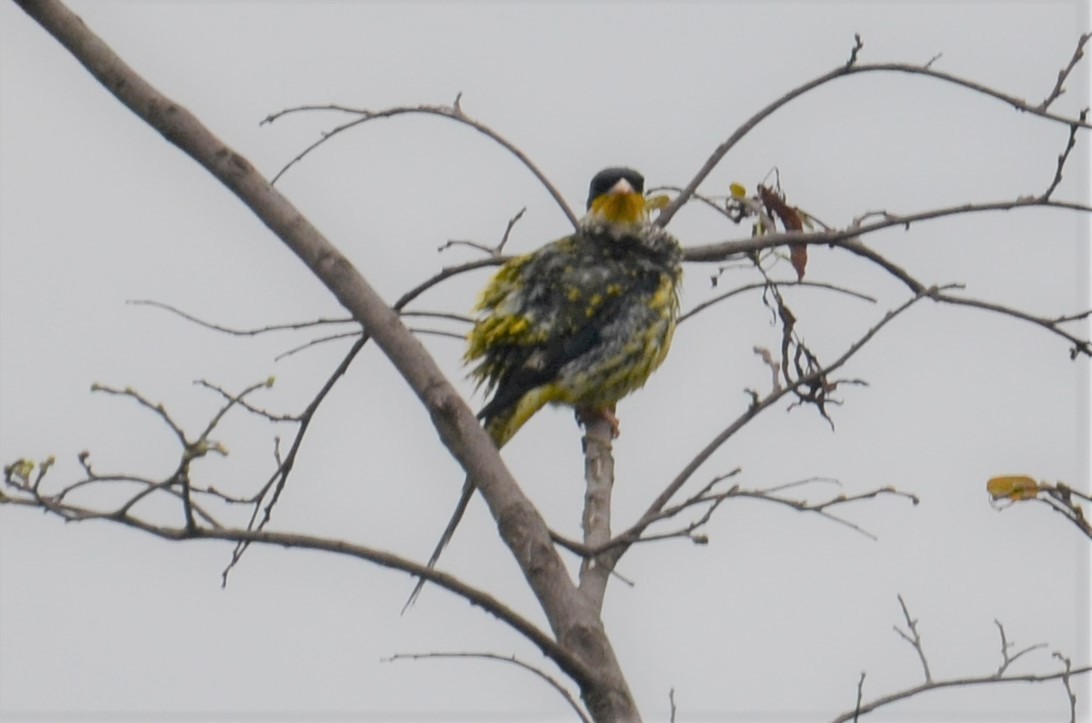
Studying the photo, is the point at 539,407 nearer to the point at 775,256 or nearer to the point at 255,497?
the point at 775,256

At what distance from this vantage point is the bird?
6.34 m

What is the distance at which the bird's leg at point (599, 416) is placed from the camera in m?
6.35

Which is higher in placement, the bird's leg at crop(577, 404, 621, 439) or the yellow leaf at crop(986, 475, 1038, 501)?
the bird's leg at crop(577, 404, 621, 439)

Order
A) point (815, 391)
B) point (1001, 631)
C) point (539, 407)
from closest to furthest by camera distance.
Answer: point (1001, 631), point (815, 391), point (539, 407)

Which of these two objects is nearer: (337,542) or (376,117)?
(337,542)

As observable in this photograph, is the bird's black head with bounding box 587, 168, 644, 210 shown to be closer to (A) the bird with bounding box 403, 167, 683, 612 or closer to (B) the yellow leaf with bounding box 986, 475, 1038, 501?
(A) the bird with bounding box 403, 167, 683, 612

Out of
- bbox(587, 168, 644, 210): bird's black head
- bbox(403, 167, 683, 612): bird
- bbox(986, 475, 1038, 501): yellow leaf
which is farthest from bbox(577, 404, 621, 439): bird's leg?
bbox(986, 475, 1038, 501): yellow leaf

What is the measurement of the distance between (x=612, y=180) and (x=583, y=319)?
79 cm

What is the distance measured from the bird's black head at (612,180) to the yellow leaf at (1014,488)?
3027mm

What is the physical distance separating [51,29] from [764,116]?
2314 mm

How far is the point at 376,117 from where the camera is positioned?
16.6 feet

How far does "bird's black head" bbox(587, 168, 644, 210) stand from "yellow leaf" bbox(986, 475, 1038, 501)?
3.03m

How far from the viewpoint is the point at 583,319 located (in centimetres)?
654

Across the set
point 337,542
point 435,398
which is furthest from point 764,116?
point 337,542
